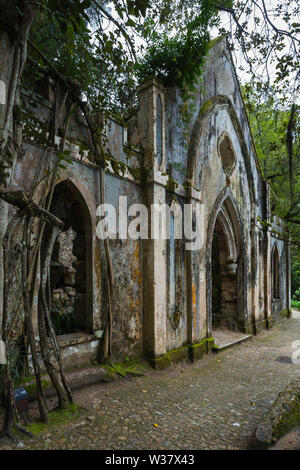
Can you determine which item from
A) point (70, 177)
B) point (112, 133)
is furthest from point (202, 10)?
point (70, 177)

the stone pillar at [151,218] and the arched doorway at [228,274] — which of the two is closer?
the stone pillar at [151,218]

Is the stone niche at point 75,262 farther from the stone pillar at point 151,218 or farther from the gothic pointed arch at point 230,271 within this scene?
the gothic pointed arch at point 230,271

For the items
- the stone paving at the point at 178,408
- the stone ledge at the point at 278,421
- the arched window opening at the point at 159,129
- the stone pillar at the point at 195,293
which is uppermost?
the arched window opening at the point at 159,129

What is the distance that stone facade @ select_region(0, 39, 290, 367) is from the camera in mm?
4133

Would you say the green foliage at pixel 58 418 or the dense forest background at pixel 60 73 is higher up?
the dense forest background at pixel 60 73

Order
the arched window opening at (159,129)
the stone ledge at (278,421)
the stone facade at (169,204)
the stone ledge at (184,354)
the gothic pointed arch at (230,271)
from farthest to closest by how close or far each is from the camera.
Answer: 1. the gothic pointed arch at (230,271)
2. the arched window opening at (159,129)
3. the stone ledge at (184,354)
4. the stone facade at (169,204)
5. the stone ledge at (278,421)

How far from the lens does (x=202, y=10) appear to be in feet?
17.5

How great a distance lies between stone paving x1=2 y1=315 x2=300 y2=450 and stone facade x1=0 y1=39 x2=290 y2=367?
0.48 m

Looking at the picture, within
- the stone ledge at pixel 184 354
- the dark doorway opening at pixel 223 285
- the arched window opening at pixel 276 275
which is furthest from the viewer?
the arched window opening at pixel 276 275

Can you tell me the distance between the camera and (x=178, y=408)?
3631 millimetres

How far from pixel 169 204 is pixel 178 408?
10.8 ft

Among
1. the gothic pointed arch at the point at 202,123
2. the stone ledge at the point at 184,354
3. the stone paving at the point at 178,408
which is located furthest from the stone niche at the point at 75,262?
the gothic pointed arch at the point at 202,123

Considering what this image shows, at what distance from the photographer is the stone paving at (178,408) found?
2.81 metres

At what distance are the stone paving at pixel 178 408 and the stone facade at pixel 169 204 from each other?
477 millimetres
